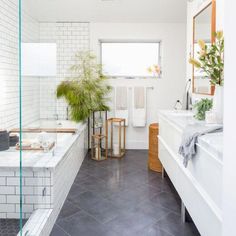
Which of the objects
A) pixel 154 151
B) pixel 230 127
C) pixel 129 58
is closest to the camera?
pixel 230 127

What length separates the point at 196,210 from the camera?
1893 millimetres

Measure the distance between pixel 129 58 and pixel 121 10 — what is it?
0.96 metres

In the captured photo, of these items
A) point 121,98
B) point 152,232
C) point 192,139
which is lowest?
point 152,232

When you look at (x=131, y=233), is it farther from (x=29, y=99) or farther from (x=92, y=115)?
(x=92, y=115)

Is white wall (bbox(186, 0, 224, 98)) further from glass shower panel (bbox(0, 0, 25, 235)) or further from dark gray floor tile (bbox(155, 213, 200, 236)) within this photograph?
glass shower panel (bbox(0, 0, 25, 235))

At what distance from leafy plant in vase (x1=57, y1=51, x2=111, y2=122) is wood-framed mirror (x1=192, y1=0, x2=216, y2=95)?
66.6 inches

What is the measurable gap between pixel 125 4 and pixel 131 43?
3.00 feet

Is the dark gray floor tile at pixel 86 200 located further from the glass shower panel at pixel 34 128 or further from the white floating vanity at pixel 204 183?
the white floating vanity at pixel 204 183

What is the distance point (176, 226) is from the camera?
2350 millimetres

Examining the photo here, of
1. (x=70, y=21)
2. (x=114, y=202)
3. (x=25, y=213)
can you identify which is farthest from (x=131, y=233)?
(x=70, y=21)

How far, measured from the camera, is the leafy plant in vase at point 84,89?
4473mm

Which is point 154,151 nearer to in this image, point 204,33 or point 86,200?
point 86,200

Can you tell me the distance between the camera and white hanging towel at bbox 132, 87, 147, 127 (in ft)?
16.5

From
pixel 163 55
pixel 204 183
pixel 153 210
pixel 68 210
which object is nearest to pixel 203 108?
pixel 204 183
